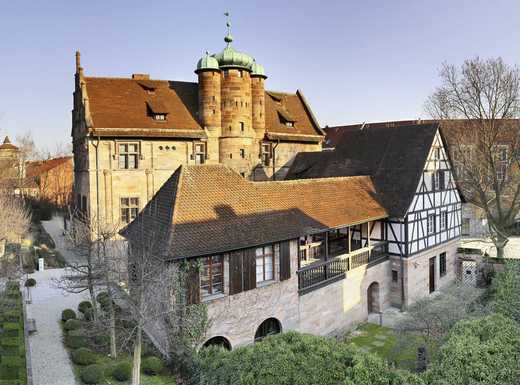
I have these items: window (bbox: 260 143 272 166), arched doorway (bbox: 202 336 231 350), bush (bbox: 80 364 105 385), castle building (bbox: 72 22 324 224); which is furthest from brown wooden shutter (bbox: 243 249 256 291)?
window (bbox: 260 143 272 166)

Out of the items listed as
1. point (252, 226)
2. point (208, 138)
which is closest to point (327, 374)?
point (252, 226)

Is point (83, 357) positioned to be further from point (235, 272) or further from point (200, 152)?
point (200, 152)

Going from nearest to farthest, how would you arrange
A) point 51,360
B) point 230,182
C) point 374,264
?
point 51,360 → point 230,182 → point 374,264

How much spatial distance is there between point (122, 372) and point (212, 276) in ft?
12.8

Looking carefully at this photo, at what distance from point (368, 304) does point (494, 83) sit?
16106 mm

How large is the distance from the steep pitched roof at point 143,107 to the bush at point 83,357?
14.6 meters

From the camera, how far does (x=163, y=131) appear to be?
87.7 feet

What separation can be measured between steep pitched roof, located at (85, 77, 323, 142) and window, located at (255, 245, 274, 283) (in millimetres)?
14538

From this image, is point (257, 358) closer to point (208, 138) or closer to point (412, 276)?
point (412, 276)

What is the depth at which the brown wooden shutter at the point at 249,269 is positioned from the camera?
1414 centimetres

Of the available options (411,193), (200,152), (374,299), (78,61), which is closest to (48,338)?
(374,299)

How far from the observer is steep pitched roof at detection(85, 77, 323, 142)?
25.9 m

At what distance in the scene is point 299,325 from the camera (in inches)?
638

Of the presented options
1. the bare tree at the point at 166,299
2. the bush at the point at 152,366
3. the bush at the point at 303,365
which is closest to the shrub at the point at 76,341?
the bare tree at the point at 166,299
